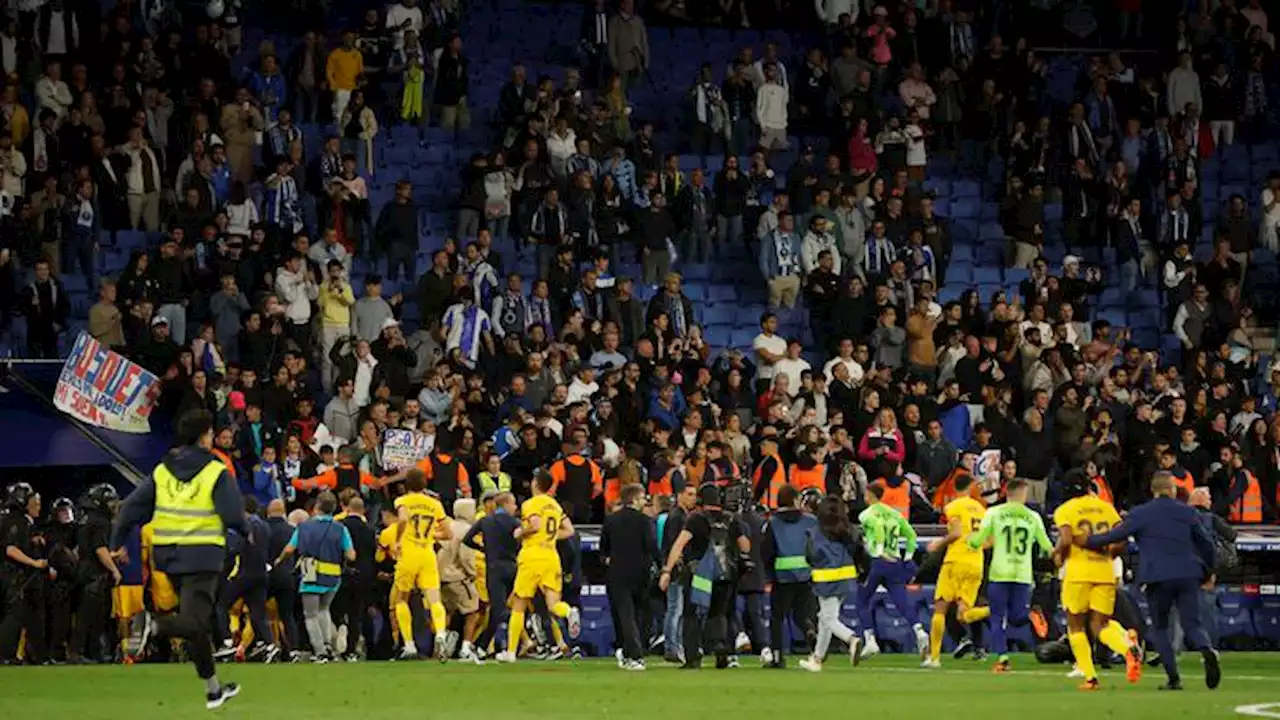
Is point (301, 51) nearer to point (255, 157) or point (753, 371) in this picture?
point (255, 157)

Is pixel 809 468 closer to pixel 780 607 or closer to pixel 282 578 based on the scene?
pixel 780 607

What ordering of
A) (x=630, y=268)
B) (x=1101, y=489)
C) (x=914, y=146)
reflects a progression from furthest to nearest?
1. (x=914, y=146)
2. (x=630, y=268)
3. (x=1101, y=489)

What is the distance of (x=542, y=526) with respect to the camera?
25.5 meters

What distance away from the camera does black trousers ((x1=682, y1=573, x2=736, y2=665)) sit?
24328mm

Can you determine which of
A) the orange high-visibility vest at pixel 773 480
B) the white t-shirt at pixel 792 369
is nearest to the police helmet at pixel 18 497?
the orange high-visibility vest at pixel 773 480

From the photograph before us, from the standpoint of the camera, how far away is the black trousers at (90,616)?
1094 inches

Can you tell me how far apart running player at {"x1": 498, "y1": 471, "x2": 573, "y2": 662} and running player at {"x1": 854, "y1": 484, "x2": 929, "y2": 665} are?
318 centimetres

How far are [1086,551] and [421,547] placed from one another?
8250 millimetres

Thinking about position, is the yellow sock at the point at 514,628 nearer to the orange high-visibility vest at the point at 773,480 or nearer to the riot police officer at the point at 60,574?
the orange high-visibility vest at the point at 773,480

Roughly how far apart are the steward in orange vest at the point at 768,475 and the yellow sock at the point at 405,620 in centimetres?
461

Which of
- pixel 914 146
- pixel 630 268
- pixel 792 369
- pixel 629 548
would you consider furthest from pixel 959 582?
pixel 914 146

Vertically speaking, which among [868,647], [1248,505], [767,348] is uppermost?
[767,348]

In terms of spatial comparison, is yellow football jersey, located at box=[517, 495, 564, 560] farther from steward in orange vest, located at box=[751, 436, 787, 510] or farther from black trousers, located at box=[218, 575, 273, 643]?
steward in orange vest, located at box=[751, 436, 787, 510]

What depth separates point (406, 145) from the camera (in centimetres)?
3700
